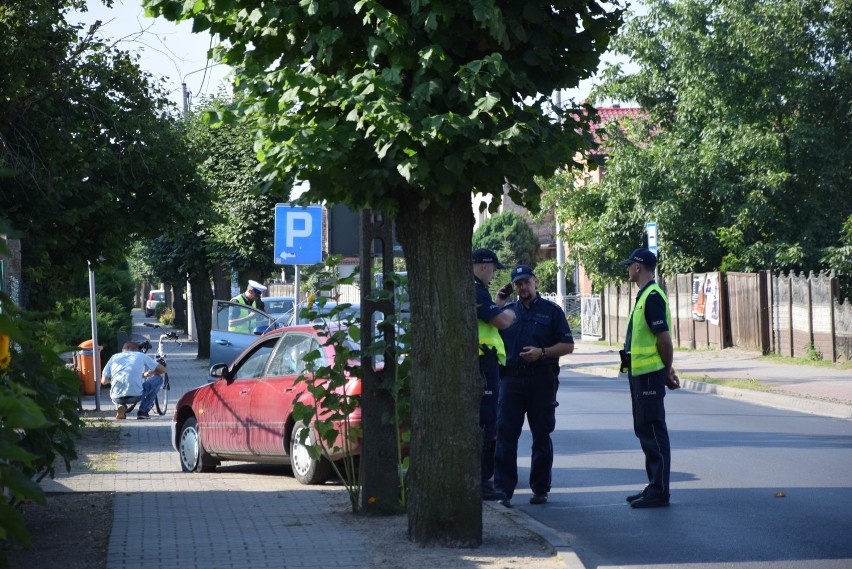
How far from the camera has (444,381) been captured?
23.4ft

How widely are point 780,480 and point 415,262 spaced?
466 cm

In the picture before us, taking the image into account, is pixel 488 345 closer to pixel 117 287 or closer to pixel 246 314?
pixel 246 314

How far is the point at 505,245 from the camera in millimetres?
58562

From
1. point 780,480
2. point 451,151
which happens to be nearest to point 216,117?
point 451,151

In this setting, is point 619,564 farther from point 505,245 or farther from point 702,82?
point 505,245

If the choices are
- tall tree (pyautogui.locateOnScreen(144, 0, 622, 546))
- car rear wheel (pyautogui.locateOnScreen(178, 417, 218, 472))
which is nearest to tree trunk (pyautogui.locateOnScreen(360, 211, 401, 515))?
tall tree (pyautogui.locateOnScreen(144, 0, 622, 546))

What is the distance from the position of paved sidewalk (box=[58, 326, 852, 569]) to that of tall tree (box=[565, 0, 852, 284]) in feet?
51.3

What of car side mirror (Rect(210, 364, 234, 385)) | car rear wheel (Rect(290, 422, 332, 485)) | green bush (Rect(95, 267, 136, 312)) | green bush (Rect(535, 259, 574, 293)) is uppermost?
green bush (Rect(535, 259, 574, 293))

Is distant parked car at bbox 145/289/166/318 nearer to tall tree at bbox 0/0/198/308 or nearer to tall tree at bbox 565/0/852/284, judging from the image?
tall tree at bbox 565/0/852/284

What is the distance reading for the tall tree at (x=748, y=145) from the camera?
31359 millimetres

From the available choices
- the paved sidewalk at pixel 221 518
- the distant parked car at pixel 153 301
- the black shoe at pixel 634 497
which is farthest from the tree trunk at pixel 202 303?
the distant parked car at pixel 153 301

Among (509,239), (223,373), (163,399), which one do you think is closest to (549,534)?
(223,373)

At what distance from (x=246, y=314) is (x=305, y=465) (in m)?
9.26

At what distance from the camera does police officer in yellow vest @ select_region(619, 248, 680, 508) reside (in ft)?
28.9
